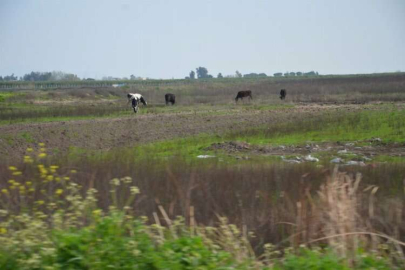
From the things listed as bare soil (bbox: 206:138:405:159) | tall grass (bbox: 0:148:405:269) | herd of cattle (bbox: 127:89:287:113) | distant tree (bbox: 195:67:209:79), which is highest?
distant tree (bbox: 195:67:209:79)

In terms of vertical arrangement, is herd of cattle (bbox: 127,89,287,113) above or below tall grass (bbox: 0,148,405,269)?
above

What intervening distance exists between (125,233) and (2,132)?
19688mm

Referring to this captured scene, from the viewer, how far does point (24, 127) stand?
26.0 metres

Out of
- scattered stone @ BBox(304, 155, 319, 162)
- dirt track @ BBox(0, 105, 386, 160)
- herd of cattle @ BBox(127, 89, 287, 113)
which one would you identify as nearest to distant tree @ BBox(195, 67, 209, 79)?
herd of cattle @ BBox(127, 89, 287, 113)

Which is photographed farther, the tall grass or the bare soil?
the bare soil

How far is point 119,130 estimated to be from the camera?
26.4 meters

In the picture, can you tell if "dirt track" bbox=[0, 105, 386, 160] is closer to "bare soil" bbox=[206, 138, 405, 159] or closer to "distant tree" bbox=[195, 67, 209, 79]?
"bare soil" bbox=[206, 138, 405, 159]

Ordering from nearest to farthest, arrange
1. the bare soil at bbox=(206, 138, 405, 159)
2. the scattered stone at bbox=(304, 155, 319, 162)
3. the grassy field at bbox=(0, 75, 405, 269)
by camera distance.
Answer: the grassy field at bbox=(0, 75, 405, 269)
the scattered stone at bbox=(304, 155, 319, 162)
the bare soil at bbox=(206, 138, 405, 159)

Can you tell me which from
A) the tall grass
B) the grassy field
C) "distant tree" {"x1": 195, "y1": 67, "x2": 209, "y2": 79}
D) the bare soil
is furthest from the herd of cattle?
"distant tree" {"x1": 195, "y1": 67, "x2": 209, "y2": 79}

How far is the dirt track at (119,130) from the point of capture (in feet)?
72.9

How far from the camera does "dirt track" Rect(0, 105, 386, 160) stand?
22.2m

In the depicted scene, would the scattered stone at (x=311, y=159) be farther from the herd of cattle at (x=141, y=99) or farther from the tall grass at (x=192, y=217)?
the herd of cattle at (x=141, y=99)

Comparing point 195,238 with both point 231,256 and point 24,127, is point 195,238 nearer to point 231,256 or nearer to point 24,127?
point 231,256

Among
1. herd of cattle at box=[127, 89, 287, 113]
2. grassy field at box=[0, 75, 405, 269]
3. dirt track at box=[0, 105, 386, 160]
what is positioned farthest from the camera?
herd of cattle at box=[127, 89, 287, 113]
